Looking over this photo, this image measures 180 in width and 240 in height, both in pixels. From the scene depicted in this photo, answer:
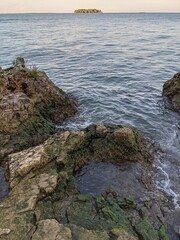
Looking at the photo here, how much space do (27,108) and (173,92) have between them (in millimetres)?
8245

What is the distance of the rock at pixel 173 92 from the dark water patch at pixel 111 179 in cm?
677

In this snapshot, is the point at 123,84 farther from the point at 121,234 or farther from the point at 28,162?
the point at 121,234

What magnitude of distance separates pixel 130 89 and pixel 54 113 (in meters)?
7.09

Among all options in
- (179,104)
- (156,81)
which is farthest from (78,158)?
(156,81)

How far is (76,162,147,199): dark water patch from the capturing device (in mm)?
8637

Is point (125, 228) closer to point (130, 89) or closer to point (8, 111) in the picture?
point (8, 111)

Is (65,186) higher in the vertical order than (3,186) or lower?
higher

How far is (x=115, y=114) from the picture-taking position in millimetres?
15023

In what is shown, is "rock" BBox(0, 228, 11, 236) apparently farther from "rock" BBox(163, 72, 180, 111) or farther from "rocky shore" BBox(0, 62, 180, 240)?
"rock" BBox(163, 72, 180, 111)

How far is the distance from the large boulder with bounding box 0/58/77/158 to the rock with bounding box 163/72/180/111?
5101mm

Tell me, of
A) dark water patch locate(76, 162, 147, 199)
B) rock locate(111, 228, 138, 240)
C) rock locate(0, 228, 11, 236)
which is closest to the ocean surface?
dark water patch locate(76, 162, 147, 199)

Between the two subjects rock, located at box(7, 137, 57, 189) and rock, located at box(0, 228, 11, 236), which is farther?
rock, located at box(7, 137, 57, 189)

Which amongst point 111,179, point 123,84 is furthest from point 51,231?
point 123,84

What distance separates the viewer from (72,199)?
784 cm
